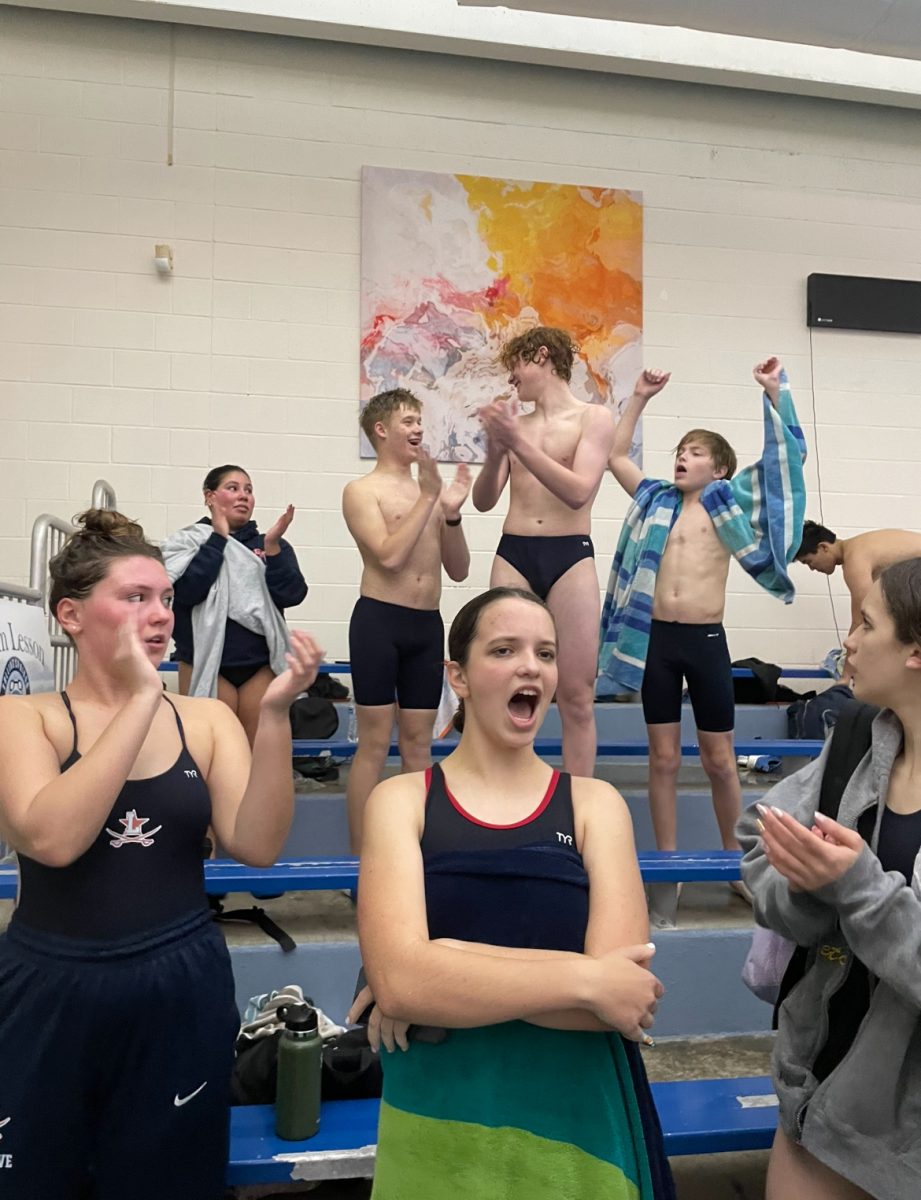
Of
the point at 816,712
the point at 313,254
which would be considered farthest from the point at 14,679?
the point at 313,254

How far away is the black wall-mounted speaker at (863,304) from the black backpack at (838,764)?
16.8 feet

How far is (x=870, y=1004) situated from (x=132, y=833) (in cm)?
111

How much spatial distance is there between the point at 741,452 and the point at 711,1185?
4.51 meters

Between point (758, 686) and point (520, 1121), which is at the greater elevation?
point (758, 686)

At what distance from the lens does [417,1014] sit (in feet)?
4.14

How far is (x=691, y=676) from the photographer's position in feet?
11.1

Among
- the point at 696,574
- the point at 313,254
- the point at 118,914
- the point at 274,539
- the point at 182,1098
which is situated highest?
the point at 313,254

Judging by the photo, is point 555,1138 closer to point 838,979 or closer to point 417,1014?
point 417,1014

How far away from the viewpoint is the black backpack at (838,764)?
5.11ft

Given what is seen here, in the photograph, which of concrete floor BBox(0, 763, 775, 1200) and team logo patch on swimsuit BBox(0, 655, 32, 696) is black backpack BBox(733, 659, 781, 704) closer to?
concrete floor BBox(0, 763, 775, 1200)

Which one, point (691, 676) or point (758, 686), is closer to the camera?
point (691, 676)

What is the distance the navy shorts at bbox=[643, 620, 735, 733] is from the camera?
3360 mm

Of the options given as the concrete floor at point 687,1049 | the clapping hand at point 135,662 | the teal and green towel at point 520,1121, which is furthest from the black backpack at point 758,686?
the clapping hand at point 135,662

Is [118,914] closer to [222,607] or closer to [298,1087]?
[298,1087]
